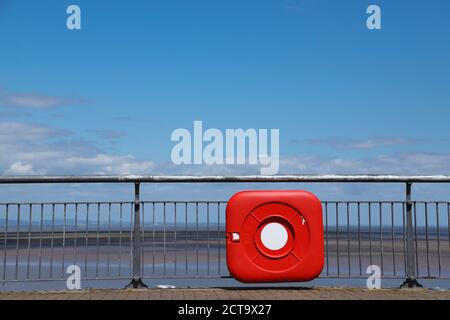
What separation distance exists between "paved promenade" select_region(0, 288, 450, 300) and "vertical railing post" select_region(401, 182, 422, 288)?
0.59 ft

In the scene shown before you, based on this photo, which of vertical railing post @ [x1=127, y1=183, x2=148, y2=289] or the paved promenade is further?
vertical railing post @ [x1=127, y1=183, x2=148, y2=289]

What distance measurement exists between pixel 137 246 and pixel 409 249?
11.0ft

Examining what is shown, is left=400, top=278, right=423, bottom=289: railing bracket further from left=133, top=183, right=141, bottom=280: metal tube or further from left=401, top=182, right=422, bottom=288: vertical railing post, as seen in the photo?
left=133, top=183, right=141, bottom=280: metal tube

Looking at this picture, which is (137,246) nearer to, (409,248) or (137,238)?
(137,238)

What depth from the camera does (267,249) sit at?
7.90m

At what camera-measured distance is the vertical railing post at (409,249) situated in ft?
27.4

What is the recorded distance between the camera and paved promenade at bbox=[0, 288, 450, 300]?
745cm

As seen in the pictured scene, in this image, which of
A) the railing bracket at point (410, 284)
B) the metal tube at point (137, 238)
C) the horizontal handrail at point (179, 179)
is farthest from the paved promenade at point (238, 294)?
the horizontal handrail at point (179, 179)

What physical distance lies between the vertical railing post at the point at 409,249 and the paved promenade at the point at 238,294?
0.59 ft

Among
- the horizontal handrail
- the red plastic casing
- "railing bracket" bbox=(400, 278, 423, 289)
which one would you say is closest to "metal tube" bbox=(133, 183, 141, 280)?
the horizontal handrail

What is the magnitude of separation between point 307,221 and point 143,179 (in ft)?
6.59

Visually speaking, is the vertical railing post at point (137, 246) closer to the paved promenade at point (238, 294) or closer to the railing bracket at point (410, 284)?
the paved promenade at point (238, 294)

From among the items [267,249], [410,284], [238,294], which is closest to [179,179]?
[267,249]
